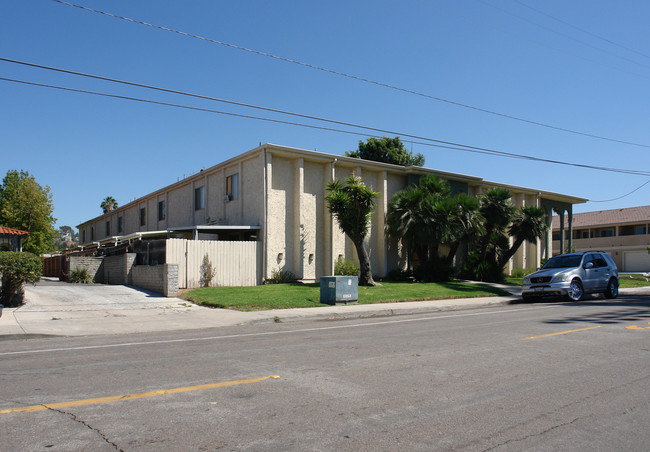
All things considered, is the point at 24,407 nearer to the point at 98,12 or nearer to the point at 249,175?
the point at 98,12

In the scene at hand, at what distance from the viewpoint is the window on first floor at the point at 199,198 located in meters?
29.7

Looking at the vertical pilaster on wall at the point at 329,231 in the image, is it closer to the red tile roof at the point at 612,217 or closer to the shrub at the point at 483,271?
the shrub at the point at 483,271

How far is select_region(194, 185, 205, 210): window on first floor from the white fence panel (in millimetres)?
8053

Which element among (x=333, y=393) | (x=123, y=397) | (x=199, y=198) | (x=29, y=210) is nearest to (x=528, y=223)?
(x=199, y=198)

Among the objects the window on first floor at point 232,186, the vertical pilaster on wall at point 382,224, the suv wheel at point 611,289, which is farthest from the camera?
the vertical pilaster on wall at point 382,224

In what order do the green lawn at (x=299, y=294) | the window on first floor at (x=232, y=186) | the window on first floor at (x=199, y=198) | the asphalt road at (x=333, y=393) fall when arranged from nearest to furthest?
the asphalt road at (x=333, y=393), the green lawn at (x=299, y=294), the window on first floor at (x=232, y=186), the window on first floor at (x=199, y=198)

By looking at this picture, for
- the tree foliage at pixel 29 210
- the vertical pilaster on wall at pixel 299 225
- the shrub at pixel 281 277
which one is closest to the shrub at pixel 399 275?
the vertical pilaster on wall at pixel 299 225

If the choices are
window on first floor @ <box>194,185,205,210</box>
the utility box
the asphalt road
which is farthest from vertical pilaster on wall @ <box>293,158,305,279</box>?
the asphalt road

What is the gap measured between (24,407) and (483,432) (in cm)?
444

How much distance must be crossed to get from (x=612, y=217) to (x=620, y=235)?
2.45 meters

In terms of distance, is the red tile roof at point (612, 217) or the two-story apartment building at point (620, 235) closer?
the two-story apartment building at point (620, 235)

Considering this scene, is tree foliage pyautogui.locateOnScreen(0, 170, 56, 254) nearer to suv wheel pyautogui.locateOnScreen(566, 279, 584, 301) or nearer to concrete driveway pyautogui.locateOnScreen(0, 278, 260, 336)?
concrete driveway pyautogui.locateOnScreen(0, 278, 260, 336)

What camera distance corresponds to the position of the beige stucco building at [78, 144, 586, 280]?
23781 mm

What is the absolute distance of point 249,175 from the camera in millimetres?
24859
